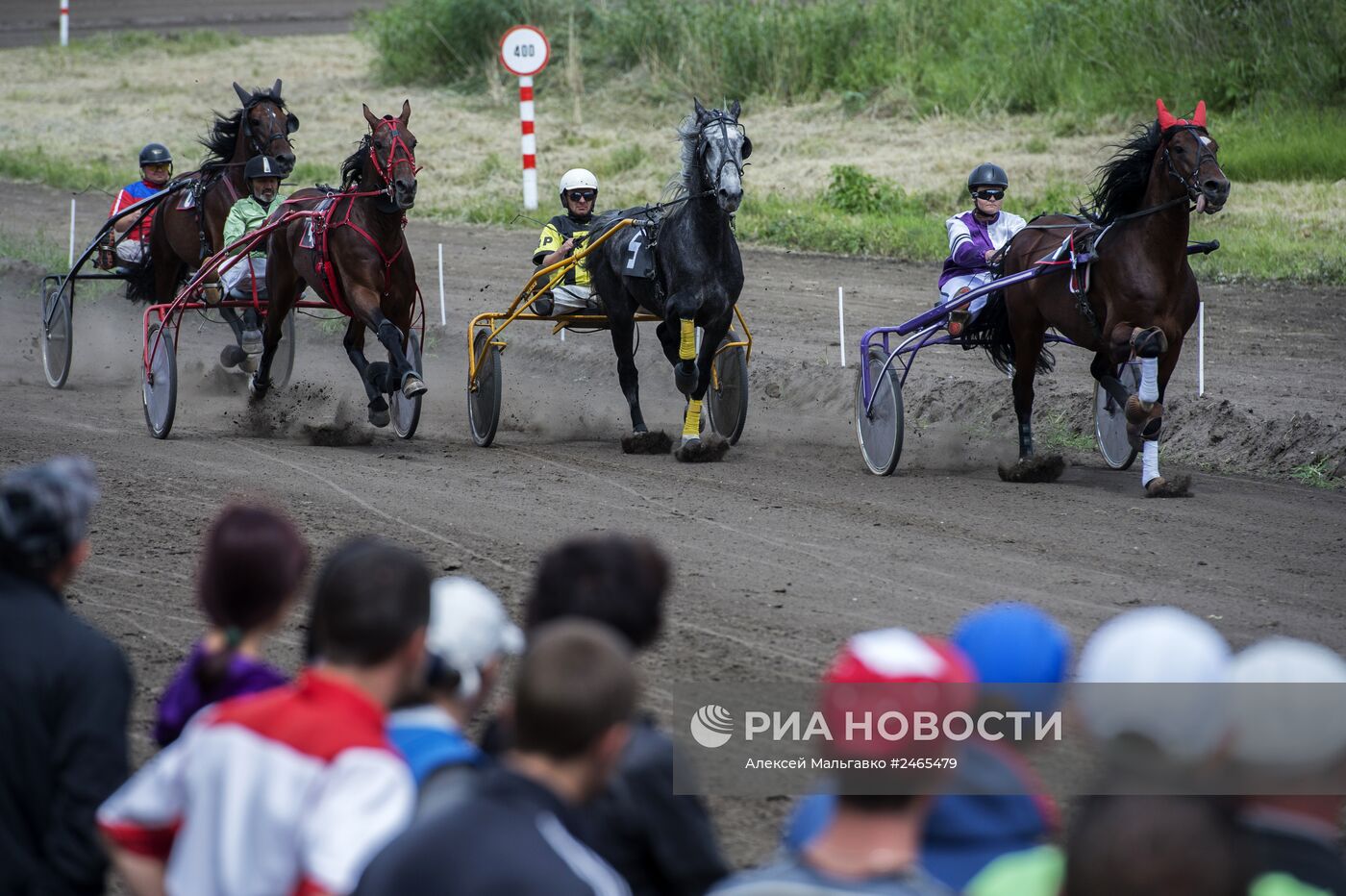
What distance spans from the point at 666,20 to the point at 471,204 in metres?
7.93

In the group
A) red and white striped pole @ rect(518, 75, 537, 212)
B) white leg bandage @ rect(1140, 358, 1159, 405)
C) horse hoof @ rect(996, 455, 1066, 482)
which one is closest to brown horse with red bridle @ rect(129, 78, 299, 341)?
horse hoof @ rect(996, 455, 1066, 482)

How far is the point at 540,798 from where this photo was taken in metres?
2.18

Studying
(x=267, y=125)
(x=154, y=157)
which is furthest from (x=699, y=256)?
(x=154, y=157)

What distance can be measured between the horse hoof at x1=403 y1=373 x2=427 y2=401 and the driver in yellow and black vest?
1246 millimetres

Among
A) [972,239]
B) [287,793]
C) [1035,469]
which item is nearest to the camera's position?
[287,793]

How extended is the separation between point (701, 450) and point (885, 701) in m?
7.73

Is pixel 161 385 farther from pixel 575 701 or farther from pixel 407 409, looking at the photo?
pixel 575 701

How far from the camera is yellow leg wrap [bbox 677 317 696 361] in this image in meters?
9.84

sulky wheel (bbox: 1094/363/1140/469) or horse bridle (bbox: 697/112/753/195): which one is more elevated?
horse bridle (bbox: 697/112/753/195)

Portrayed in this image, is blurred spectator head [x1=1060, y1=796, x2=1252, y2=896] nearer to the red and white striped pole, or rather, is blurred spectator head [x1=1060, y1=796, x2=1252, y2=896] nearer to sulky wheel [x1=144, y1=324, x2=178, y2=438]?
sulky wheel [x1=144, y1=324, x2=178, y2=438]

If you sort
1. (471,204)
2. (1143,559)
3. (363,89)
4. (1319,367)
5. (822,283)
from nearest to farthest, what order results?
(1143,559)
(1319,367)
(822,283)
(471,204)
(363,89)

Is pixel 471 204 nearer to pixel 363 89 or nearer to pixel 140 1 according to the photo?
pixel 363 89

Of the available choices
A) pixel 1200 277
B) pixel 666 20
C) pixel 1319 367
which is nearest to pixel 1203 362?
pixel 1319 367

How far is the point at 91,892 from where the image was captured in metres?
2.85
